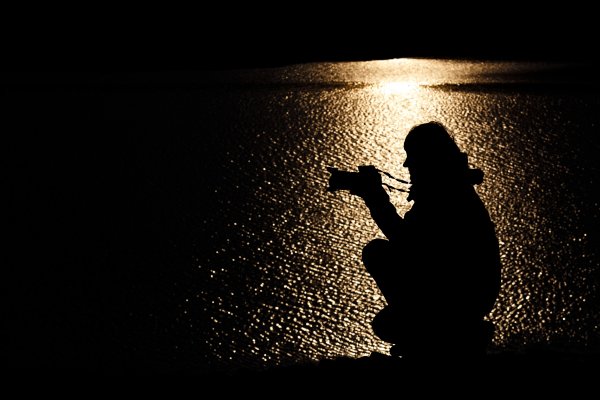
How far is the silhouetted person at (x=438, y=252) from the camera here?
129 cm

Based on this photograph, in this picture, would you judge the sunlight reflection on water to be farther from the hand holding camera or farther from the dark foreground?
the hand holding camera

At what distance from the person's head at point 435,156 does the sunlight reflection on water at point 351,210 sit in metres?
0.89

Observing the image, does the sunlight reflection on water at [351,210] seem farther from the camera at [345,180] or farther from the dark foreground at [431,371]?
the camera at [345,180]

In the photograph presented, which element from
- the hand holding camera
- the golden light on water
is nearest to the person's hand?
the hand holding camera

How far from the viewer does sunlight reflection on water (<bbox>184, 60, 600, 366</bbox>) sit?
89.6 inches

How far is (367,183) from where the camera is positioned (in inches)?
53.0

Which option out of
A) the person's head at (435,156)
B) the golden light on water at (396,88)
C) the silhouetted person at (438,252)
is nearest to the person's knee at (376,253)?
the silhouetted person at (438,252)

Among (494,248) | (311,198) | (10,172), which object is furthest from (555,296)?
(10,172)

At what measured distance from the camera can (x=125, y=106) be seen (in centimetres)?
482

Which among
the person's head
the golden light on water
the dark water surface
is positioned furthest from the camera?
the golden light on water

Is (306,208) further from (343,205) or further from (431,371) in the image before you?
(431,371)

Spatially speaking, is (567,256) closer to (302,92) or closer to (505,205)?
(505,205)

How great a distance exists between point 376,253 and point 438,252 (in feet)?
0.27

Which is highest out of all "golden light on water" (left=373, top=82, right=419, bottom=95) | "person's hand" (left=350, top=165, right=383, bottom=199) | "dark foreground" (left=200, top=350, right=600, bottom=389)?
"golden light on water" (left=373, top=82, right=419, bottom=95)
